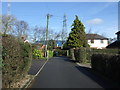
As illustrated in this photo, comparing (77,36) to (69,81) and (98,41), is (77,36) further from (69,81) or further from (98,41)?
(69,81)

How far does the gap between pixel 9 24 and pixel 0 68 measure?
2677cm

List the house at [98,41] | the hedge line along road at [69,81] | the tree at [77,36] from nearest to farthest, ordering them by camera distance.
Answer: the hedge line along road at [69,81] < the tree at [77,36] < the house at [98,41]

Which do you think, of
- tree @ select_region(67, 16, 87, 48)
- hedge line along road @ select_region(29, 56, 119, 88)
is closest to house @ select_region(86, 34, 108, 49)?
tree @ select_region(67, 16, 87, 48)

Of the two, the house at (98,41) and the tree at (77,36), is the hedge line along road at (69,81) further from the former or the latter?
the house at (98,41)

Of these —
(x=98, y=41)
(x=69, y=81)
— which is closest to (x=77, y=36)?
(x=98, y=41)

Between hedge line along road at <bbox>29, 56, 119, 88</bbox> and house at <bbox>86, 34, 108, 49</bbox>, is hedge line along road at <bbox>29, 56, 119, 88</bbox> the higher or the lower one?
the lower one

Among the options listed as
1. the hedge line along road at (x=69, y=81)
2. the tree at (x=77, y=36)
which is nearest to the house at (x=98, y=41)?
the tree at (x=77, y=36)

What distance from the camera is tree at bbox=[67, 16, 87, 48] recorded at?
42.5 meters

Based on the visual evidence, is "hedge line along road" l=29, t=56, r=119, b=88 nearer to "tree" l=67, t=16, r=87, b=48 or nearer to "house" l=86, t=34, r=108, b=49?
"tree" l=67, t=16, r=87, b=48

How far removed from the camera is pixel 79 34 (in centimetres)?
4234

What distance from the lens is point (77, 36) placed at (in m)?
43.1

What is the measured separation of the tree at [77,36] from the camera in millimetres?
42531

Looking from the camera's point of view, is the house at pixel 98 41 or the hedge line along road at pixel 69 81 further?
the house at pixel 98 41

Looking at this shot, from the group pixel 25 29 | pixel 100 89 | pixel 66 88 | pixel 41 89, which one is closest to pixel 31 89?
pixel 41 89
